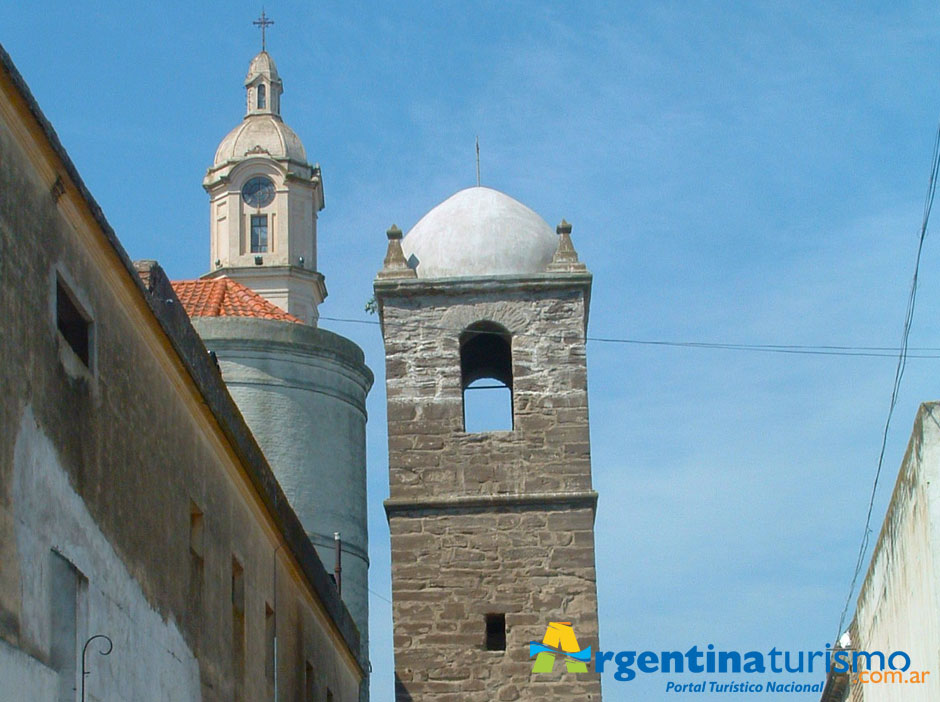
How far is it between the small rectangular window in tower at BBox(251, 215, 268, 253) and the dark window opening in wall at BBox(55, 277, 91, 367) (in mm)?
28633

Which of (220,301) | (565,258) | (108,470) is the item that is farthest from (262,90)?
(108,470)

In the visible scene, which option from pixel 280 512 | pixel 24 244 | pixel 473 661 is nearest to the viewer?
pixel 24 244

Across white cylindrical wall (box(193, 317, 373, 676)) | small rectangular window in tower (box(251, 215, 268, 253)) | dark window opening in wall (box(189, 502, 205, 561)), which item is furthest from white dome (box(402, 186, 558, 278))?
small rectangular window in tower (box(251, 215, 268, 253))

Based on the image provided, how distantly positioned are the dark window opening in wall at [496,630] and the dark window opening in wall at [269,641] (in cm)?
452

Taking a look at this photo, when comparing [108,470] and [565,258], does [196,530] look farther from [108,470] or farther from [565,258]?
[565,258]

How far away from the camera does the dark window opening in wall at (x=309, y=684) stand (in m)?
17.0

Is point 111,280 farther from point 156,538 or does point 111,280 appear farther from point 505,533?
point 505,533

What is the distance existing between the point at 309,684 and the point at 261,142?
23080 mm

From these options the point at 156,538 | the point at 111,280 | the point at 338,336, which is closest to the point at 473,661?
the point at 338,336

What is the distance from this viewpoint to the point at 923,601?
42.2ft

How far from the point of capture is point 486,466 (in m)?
19.9

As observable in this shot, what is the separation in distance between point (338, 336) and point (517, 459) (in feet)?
14.8

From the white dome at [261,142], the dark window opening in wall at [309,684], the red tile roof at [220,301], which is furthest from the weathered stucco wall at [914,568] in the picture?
Answer: the white dome at [261,142]

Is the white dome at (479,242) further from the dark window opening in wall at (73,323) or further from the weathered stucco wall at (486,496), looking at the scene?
the dark window opening in wall at (73,323)
